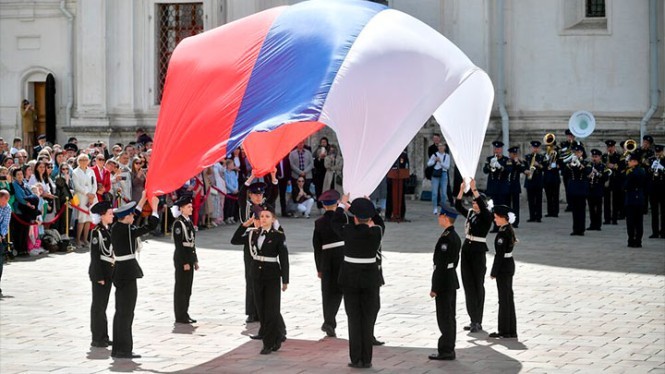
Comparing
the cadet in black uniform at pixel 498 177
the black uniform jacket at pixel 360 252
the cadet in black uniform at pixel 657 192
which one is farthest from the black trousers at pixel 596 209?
the black uniform jacket at pixel 360 252

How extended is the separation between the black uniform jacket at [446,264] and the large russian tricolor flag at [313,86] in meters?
1.09

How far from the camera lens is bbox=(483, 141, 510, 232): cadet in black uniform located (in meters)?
24.8

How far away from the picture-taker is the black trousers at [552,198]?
26516 mm

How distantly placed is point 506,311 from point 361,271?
202 cm

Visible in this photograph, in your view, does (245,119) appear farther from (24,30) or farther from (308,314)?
(24,30)

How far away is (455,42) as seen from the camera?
99.6 ft

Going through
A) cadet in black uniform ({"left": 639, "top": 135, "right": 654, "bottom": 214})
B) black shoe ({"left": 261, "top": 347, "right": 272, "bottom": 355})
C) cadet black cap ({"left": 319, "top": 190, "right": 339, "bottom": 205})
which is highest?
cadet in black uniform ({"left": 639, "top": 135, "right": 654, "bottom": 214})

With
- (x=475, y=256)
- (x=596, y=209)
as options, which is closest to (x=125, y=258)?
(x=475, y=256)

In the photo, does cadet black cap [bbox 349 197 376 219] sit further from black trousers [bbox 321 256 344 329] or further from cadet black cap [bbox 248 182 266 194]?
cadet black cap [bbox 248 182 266 194]

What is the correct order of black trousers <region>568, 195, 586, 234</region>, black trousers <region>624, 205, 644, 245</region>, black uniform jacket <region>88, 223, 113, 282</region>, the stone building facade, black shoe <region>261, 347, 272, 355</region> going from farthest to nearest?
the stone building facade, black trousers <region>568, 195, 586, 234</region>, black trousers <region>624, 205, 644, 245</region>, black uniform jacket <region>88, 223, 113, 282</region>, black shoe <region>261, 347, 272, 355</region>

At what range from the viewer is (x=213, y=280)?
18.5 metres

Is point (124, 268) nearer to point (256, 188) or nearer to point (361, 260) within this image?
point (256, 188)

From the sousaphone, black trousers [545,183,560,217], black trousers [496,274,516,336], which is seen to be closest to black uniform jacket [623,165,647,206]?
black trousers [545,183,560,217]

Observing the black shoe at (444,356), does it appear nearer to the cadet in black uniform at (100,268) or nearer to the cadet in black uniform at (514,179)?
the cadet in black uniform at (100,268)
